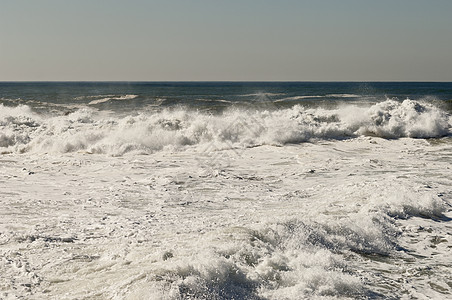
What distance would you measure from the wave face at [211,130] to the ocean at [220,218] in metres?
0.12

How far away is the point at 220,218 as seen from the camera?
22.2 feet

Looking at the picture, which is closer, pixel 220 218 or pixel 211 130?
pixel 220 218

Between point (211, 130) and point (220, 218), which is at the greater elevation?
point (211, 130)

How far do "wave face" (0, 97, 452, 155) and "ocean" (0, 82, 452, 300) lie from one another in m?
0.12

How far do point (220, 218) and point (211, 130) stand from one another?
29.6 ft

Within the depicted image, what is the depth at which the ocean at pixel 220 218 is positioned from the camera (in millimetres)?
4465

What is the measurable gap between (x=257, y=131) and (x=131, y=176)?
6.95 metres

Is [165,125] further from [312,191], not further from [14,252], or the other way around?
[14,252]

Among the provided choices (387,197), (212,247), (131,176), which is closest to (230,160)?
(131,176)

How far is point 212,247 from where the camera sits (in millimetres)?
5176

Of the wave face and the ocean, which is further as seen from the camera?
the wave face

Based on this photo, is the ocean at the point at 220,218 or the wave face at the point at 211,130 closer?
the ocean at the point at 220,218

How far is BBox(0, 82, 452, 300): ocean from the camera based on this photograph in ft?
14.6

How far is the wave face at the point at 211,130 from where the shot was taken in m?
14.4
